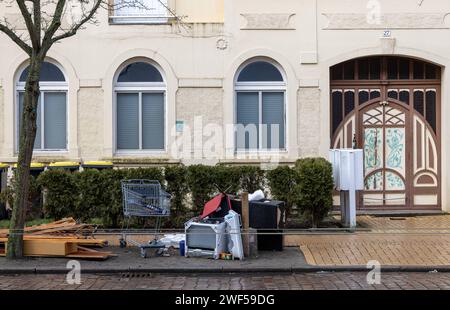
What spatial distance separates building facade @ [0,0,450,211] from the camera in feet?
50.2

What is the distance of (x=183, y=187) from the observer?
44.4 ft

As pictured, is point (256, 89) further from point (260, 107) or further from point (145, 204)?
point (145, 204)

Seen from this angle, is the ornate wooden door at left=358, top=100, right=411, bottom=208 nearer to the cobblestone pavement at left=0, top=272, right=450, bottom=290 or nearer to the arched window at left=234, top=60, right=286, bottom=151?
the arched window at left=234, top=60, right=286, bottom=151

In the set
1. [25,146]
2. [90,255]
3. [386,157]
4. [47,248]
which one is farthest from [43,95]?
[386,157]

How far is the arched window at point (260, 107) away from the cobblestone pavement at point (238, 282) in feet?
20.2

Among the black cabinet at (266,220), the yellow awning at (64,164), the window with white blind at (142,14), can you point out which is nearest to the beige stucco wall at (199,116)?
the window with white blind at (142,14)

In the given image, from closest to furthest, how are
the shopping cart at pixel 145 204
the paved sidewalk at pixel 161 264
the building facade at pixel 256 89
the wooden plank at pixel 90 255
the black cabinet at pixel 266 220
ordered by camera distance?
the paved sidewalk at pixel 161 264 < the wooden plank at pixel 90 255 < the black cabinet at pixel 266 220 < the shopping cart at pixel 145 204 < the building facade at pixel 256 89

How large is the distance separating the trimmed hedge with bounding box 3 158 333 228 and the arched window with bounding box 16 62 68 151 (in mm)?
2383

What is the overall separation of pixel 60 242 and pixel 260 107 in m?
6.70

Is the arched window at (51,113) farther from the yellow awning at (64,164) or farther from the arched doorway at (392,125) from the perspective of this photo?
the arched doorway at (392,125)

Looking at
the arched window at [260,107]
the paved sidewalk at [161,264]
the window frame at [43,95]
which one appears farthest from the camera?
the arched window at [260,107]

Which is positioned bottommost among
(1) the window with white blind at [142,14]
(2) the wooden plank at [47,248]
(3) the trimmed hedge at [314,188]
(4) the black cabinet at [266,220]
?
(2) the wooden plank at [47,248]

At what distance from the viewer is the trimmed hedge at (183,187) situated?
1320 cm

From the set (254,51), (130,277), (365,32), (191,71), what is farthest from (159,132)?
(130,277)
